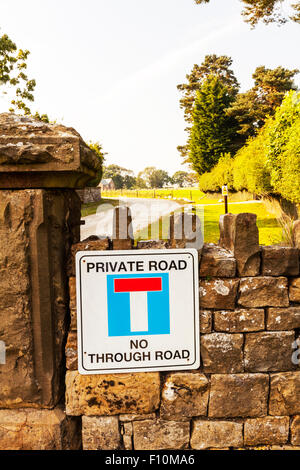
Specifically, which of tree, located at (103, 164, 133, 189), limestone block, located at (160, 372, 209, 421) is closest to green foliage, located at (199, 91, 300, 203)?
limestone block, located at (160, 372, 209, 421)

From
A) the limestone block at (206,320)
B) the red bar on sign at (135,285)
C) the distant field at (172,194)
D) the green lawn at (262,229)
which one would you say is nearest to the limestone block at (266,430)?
the limestone block at (206,320)

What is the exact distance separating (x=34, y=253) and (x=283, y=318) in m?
1.54

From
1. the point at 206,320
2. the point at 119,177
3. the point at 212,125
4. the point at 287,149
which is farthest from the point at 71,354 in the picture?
the point at 119,177

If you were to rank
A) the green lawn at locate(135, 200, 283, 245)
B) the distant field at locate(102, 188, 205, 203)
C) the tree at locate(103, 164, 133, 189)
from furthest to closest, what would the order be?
the tree at locate(103, 164, 133, 189) → the distant field at locate(102, 188, 205, 203) → the green lawn at locate(135, 200, 283, 245)

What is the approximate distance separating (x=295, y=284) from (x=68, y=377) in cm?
151

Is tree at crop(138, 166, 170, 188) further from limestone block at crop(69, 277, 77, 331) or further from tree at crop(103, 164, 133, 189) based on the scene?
limestone block at crop(69, 277, 77, 331)

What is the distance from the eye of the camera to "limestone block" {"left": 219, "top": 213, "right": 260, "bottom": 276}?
202cm

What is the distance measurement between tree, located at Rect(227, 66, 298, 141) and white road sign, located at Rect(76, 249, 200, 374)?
2947 cm

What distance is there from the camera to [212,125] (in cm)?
3350

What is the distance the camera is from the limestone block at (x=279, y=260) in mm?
2049

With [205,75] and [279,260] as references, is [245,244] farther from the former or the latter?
[205,75]

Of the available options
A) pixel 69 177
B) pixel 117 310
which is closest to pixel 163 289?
pixel 117 310

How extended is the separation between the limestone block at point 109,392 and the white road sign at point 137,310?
6cm
